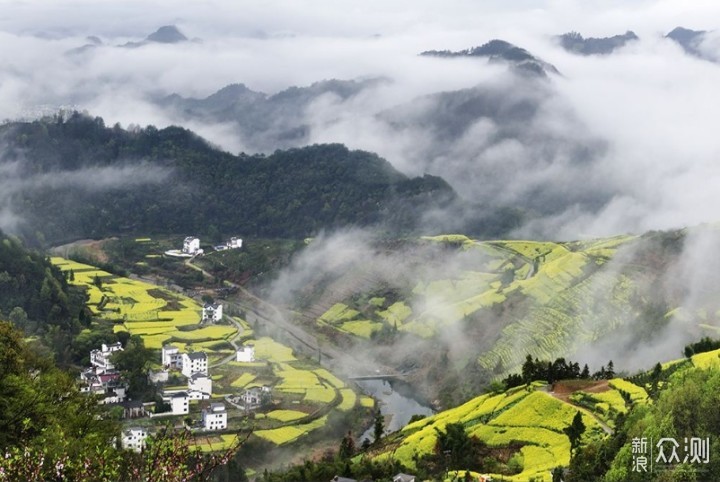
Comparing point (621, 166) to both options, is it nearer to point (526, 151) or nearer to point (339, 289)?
point (526, 151)

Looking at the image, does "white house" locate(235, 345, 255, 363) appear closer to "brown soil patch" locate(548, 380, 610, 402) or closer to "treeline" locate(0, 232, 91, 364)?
"treeline" locate(0, 232, 91, 364)

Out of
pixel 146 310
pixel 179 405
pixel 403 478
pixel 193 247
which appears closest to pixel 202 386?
pixel 179 405

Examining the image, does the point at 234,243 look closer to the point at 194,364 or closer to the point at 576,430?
the point at 194,364

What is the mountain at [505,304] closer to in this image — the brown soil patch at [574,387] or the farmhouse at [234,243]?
the brown soil patch at [574,387]

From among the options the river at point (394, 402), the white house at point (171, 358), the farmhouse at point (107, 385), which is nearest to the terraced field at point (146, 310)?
the white house at point (171, 358)

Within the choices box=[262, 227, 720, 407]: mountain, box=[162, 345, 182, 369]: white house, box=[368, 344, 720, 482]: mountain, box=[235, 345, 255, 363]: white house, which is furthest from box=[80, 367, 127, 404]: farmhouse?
box=[368, 344, 720, 482]: mountain
